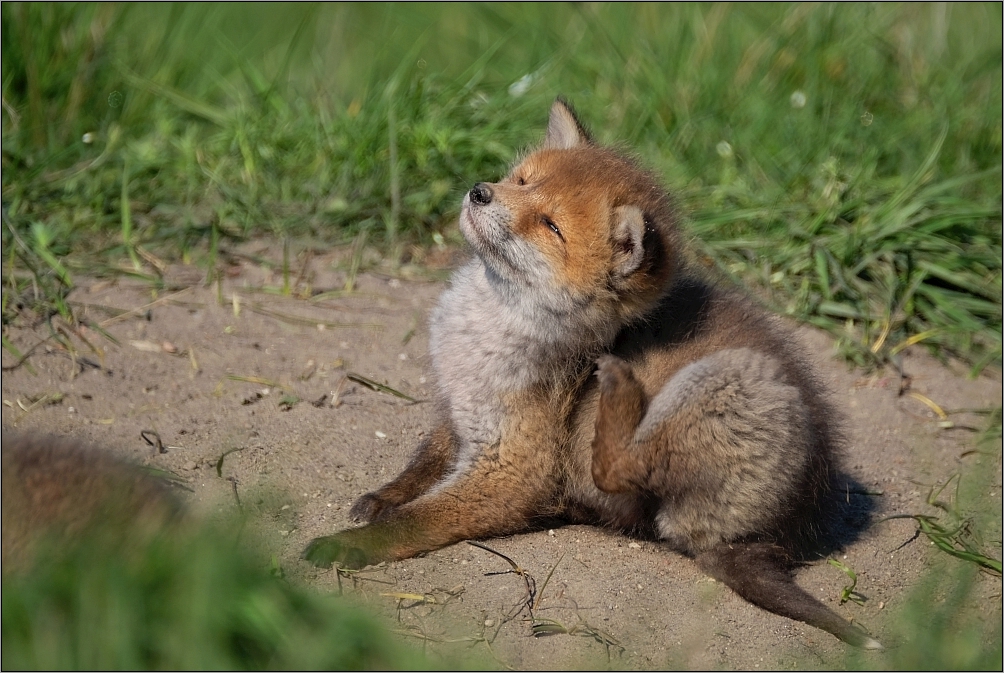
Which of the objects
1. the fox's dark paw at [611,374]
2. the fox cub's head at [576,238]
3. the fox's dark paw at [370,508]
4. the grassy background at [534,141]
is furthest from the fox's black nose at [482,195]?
the grassy background at [534,141]

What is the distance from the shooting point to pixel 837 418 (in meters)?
4.88

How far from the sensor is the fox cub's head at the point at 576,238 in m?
4.28

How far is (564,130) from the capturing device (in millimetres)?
4969

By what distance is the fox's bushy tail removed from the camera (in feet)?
12.8

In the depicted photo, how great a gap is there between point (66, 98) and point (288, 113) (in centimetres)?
150

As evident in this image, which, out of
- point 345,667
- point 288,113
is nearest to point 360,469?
point 345,667

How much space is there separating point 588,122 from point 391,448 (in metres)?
3.58

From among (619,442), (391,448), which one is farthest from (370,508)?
(619,442)

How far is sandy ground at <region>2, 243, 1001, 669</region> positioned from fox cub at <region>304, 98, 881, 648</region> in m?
0.15

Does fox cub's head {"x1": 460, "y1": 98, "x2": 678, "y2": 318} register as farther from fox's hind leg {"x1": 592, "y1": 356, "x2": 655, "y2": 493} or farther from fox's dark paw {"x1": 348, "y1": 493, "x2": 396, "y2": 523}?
fox's dark paw {"x1": 348, "y1": 493, "x2": 396, "y2": 523}

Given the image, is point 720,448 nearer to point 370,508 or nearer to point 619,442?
point 619,442

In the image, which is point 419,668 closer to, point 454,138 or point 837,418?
point 837,418

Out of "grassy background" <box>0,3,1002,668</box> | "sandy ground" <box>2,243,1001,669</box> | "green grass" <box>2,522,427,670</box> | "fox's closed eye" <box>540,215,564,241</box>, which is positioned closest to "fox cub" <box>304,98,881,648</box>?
"fox's closed eye" <box>540,215,564,241</box>

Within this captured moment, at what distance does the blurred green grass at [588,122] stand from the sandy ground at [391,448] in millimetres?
330
